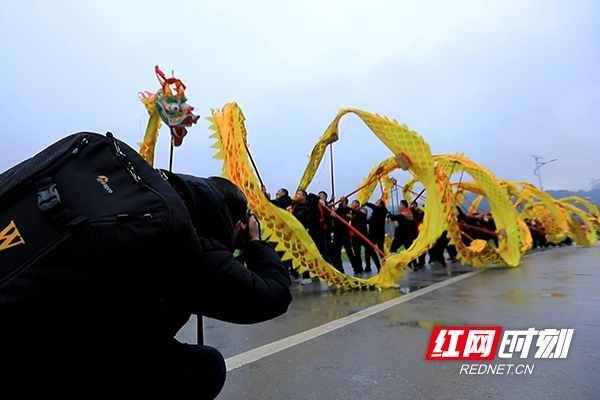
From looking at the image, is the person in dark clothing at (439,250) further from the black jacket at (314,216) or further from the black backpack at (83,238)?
the black backpack at (83,238)

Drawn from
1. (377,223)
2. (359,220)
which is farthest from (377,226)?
(359,220)

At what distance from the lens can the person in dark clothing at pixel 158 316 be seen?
2.72 feet

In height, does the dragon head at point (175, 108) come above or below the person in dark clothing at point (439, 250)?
above

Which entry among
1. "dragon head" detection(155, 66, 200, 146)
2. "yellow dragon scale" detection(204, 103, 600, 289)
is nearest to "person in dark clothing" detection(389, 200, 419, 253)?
"yellow dragon scale" detection(204, 103, 600, 289)

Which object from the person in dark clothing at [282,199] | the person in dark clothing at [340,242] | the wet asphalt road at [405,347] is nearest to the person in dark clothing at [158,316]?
the wet asphalt road at [405,347]

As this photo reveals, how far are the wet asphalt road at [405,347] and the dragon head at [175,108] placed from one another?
2377 mm

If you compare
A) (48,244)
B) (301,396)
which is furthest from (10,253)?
(301,396)

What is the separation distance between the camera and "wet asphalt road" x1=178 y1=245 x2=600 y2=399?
86.4 inches

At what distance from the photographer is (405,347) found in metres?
2.93

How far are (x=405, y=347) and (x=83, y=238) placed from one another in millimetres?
2663

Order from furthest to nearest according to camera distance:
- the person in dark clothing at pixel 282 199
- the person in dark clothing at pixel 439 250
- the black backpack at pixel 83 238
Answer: the person in dark clothing at pixel 439 250 → the person in dark clothing at pixel 282 199 → the black backpack at pixel 83 238

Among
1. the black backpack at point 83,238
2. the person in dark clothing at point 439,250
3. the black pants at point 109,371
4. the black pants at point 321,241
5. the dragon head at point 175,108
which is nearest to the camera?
the black backpack at point 83,238

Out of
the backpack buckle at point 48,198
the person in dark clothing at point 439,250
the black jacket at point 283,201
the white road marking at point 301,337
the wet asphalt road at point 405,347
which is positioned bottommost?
the white road marking at point 301,337

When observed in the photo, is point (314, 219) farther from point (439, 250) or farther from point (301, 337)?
point (439, 250)
